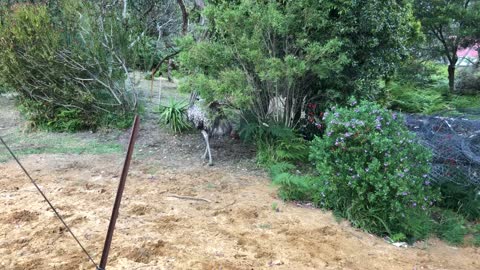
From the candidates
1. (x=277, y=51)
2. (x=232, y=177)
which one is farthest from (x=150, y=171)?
(x=277, y=51)

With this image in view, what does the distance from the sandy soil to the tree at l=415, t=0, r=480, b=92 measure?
9581 millimetres

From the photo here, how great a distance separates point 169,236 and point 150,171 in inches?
82.7

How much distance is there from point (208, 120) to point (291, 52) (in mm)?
1653

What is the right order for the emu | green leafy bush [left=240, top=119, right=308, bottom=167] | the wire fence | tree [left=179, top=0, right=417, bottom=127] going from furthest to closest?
the emu → green leafy bush [left=240, top=119, right=308, bottom=167] → tree [left=179, top=0, right=417, bottom=127] → the wire fence

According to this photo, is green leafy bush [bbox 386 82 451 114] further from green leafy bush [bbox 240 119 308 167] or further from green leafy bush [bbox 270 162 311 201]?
green leafy bush [bbox 270 162 311 201]

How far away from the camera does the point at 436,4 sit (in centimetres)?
1218

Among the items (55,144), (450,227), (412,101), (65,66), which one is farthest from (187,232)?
(412,101)

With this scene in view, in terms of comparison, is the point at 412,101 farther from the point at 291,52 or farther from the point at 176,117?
the point at 176,117

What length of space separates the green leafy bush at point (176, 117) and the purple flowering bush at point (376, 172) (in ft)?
11.7

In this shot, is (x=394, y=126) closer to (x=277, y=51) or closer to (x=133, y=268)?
(x=277, y=51)

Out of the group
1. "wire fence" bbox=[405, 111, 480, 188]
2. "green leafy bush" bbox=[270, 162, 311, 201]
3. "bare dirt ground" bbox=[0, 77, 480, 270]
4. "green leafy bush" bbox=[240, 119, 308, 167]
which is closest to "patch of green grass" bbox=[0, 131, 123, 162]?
"bare dirt ground" bbox=[0, 77, 480, 270]

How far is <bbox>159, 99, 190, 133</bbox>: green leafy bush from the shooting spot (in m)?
7.44

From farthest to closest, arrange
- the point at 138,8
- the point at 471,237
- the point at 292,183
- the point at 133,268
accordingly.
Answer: the point at 138,8 < the point at 292,183 < the point at 471,237 < the point at 133,268

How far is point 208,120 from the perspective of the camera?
655cm
